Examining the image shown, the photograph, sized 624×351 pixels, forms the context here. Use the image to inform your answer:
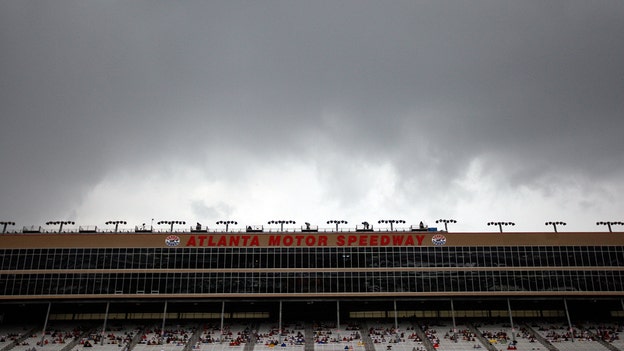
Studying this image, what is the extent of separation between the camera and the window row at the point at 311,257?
83.9 m

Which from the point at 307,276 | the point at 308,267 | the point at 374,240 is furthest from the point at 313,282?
the point at 374,240

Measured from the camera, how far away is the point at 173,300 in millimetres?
83188

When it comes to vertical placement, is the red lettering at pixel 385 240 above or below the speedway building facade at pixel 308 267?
above

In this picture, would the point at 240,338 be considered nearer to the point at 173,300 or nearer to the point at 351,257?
the point at 173,300

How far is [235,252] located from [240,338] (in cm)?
1483

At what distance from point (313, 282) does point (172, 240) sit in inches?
1047

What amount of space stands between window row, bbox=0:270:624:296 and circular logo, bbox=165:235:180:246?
218 inches

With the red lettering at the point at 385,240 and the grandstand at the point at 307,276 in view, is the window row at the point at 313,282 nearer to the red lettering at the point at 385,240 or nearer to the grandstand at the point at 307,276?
the grandstand at the point at 307,276

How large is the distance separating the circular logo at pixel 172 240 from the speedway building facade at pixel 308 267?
0.18 m

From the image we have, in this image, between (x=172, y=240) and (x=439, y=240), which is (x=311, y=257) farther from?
(x=172, y=240)

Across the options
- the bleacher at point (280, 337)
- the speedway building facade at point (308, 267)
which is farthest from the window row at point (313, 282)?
the bleacher at point (280, 337)

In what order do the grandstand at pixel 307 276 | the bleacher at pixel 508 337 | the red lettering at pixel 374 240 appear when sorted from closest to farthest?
1. the bleacher at pixel 508 337
2. the grandstand at pixel 307 276
3. the red lettering at pixel 374 240

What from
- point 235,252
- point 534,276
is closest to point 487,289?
point 534,276

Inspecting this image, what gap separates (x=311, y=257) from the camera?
85.1 meters
